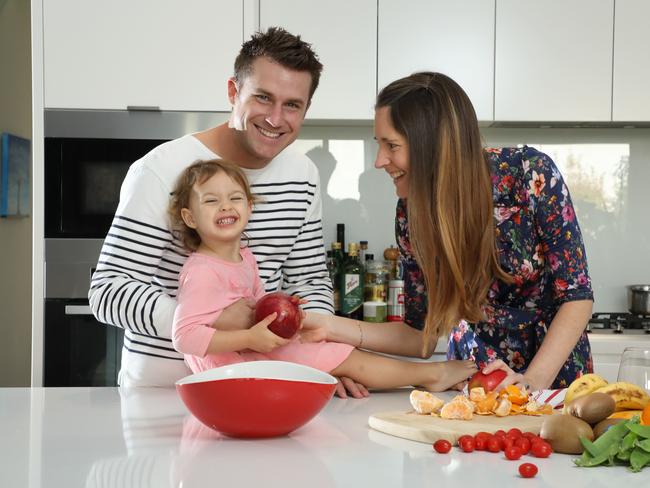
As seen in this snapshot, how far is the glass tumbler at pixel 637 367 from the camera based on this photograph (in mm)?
1168

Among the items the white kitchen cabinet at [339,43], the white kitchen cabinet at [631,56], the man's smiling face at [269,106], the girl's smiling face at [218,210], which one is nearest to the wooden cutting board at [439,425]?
the girl's smiling face at [218,210]

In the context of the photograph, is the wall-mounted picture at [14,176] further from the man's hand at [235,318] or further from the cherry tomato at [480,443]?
the cherry tomato at [480,443]

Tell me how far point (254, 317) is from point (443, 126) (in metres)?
0.55

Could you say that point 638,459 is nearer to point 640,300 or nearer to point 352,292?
point 352,292

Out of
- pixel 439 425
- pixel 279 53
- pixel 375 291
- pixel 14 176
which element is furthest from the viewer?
pixel 14 176

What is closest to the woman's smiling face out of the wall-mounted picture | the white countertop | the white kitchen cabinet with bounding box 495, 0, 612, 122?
the white countertop

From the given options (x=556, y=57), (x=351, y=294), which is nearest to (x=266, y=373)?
(x=351, y=294)

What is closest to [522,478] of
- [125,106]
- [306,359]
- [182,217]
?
[306,359]

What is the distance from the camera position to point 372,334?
1.89m

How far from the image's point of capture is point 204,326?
63.5 inches

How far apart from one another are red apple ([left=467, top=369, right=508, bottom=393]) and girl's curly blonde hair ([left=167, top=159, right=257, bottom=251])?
68 centimetres

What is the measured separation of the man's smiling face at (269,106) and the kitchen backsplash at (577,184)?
184cm

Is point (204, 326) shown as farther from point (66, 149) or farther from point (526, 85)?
point (526, 85)

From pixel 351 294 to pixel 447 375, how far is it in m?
1.77
